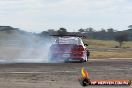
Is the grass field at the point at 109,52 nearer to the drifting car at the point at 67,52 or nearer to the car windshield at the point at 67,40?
the car windshield at the point at 67,40

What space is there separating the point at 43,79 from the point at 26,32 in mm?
28322

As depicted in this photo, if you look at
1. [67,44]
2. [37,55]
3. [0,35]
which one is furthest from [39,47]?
[0,35]

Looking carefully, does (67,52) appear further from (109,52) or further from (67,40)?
(109,52)

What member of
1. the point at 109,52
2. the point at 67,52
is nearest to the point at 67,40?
the point at 67,52

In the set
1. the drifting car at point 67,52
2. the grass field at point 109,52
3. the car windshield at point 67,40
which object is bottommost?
the grass field at point 109,52

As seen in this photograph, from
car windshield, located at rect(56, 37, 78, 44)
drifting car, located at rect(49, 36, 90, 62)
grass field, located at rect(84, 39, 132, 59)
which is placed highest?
car windshield, located at rect(56, 37, 78, 44)

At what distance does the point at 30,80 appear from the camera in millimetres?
14445

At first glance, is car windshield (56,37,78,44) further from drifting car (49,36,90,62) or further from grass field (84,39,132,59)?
grass field (84,39,132,59)

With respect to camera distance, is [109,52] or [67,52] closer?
[67,52]

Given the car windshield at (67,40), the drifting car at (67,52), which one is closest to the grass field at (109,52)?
the car windshield at (67,40)

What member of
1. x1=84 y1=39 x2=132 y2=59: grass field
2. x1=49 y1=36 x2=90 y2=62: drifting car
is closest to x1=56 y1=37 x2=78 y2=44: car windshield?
x1=49 y1=36 x2=90 y2=62: drifting car

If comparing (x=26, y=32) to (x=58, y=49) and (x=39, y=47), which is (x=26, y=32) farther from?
(x=58, y=49)

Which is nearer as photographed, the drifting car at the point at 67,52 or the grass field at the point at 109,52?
the drifting car at the point at 67,52

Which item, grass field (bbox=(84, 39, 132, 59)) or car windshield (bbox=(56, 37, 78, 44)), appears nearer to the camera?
car windshield (bbox=(56, 37, 78, 44))
